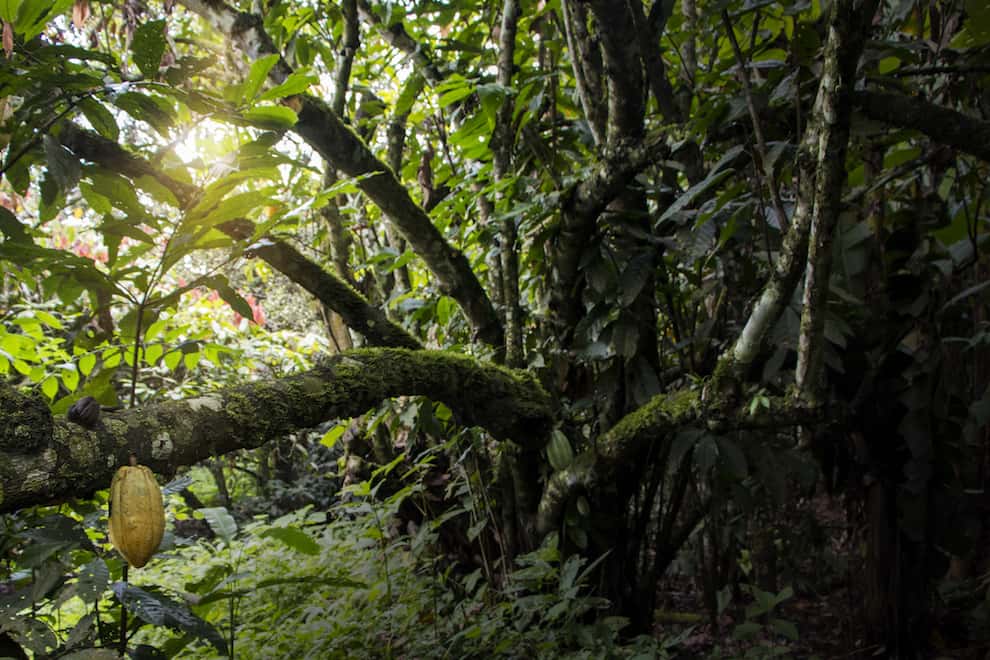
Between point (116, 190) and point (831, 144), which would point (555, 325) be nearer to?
point (831, 144)

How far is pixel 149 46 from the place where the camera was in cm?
101

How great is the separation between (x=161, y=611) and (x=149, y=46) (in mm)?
879

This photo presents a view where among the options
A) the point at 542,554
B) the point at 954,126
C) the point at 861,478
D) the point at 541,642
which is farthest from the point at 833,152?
the point at 861,478

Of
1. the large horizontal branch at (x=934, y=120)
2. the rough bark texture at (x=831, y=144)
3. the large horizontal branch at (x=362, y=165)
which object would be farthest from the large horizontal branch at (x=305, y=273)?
the large horizontal branch at (x=934, y=120)

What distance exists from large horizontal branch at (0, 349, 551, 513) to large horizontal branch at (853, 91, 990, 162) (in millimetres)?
1216

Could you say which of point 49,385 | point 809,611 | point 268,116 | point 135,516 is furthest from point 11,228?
point 809,611

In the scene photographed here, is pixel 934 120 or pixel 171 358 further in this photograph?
pixel 171 358

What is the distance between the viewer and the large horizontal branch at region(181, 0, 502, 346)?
2.04 meters

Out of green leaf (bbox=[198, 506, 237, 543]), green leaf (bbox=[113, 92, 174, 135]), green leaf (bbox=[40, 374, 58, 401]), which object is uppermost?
green leaf (bbox=[113, 92, 174, 135])

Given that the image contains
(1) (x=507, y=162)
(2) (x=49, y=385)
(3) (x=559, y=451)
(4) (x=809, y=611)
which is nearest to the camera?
(2) (x=49, y=385)

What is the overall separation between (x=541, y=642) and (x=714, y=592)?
1.41 metres

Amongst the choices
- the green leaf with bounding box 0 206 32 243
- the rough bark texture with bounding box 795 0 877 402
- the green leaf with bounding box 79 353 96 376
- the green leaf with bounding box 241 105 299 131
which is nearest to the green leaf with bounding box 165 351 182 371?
the green leaf with bounding box 79 353 96 376

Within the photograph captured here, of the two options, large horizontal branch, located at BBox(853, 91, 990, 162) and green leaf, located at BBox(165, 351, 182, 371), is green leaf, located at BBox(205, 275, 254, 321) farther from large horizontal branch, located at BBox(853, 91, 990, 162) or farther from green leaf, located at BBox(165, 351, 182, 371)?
large horizontal branch, located at BBox(853, 91, 990, 162)

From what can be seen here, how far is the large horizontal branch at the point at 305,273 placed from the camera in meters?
1.78
